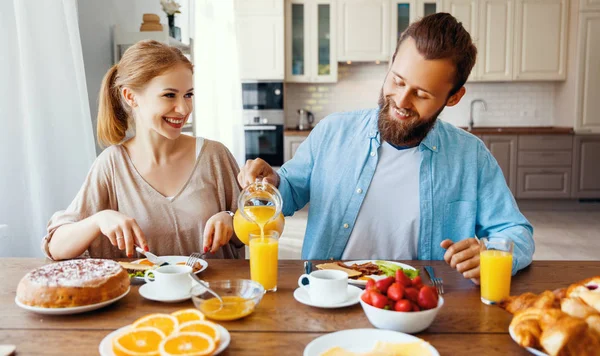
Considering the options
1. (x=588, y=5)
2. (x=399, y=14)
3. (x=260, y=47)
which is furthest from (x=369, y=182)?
(x=588, y=5)

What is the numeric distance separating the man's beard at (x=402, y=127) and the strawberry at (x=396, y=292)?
→ 2.49ft

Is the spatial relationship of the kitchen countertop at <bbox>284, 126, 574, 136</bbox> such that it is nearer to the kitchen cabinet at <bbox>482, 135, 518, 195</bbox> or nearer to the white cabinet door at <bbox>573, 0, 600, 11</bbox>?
the kitchen cabinet at <bbox>482, 135, 518, 195</bbox>

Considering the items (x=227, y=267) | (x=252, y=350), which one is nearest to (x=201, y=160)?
(x=227, y=267)

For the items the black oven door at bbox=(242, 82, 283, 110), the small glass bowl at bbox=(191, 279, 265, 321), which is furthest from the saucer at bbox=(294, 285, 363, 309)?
the black oven door at bbox=(242, 82, 283, 110)

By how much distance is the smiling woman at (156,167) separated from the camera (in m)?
1.77

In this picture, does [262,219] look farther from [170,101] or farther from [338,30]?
[338,30]

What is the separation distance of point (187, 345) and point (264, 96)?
5.41 m

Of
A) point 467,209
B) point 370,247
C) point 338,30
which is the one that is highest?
point 338,30

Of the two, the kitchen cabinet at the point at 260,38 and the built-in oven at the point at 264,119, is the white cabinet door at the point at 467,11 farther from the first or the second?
the built-in oven at the point at 264,119

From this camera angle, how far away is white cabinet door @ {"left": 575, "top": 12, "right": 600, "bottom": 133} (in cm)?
588

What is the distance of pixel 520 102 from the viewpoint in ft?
21.3

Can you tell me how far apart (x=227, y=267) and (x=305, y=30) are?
5.13 m

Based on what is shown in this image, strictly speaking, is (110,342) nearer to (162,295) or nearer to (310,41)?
(162,295)

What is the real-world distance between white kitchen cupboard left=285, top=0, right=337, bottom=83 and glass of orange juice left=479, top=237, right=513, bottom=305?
5.20 meters
